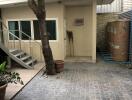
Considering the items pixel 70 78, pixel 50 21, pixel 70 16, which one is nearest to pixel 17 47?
pixel 50 21

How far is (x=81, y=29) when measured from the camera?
10.4 m

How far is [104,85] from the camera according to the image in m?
6.05

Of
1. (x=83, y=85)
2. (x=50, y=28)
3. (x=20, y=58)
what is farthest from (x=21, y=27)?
(x=83, y=85)

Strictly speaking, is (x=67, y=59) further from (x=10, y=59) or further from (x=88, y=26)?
(x=10, y=59)

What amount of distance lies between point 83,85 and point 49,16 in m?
4.28

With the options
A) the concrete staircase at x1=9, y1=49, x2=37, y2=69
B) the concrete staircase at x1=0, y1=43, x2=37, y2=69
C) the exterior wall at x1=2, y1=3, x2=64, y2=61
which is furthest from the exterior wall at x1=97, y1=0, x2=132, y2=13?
the concrete staircase at x1=0, y1=43, x2=37, y2=69

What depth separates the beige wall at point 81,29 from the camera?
33.3 feet

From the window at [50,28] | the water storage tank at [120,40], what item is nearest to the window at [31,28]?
the window at [50,28]

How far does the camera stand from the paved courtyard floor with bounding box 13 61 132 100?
17.1 ft

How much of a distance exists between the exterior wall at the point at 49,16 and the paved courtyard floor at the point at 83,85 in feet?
4.92

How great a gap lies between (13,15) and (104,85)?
224 inches

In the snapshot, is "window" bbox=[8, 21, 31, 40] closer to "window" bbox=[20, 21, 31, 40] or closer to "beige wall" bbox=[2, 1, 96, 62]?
"window" bbox=[20, 21, 31, 40]

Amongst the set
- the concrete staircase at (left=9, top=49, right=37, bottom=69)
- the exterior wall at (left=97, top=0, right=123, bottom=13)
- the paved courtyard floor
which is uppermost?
the exterior wall at (left=97, top=0, right=123, bottom=13)

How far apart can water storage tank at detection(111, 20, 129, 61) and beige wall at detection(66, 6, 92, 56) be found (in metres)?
1.46
